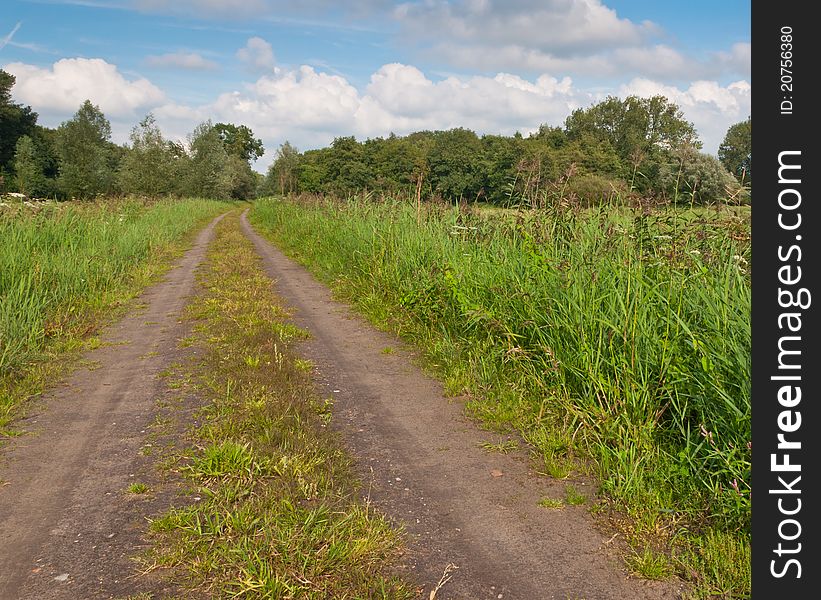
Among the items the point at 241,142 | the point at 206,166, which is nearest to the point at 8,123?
the point at 206,166

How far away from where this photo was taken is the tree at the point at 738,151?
4307mm

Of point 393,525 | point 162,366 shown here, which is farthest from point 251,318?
point 393,525

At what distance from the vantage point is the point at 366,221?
11781 mm

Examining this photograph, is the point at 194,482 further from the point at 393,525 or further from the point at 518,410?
the point at 518,410

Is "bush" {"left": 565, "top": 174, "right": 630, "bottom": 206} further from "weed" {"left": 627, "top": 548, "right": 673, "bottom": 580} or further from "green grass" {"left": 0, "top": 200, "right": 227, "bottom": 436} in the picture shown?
"green grass" {"left": 0, "top": 200, "right": 227, "bottom": 436}

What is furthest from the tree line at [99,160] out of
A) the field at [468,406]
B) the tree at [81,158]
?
the field at [468,406]

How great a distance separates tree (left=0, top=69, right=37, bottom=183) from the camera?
195ft

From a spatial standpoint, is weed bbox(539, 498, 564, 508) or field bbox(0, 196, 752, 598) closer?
field bbox(0, 196, 752, 598)

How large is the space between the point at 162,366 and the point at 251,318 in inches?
67.1

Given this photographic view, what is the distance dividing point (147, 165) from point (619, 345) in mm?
49055

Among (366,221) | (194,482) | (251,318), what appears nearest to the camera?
(194,482)

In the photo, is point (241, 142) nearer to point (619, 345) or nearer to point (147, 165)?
point (147, 165)

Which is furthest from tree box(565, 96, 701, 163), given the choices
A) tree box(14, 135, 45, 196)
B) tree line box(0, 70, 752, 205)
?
tree box(14, 135, 45, 196)

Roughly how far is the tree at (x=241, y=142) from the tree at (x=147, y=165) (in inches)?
2757
